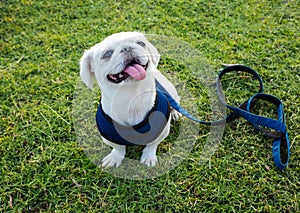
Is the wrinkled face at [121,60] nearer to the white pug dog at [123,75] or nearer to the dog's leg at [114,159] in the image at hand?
the white pug dog at [123,75]

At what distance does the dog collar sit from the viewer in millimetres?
2076

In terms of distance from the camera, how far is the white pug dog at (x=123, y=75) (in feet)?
5.73

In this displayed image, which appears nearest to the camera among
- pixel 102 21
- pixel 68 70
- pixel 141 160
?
pixel 141 160

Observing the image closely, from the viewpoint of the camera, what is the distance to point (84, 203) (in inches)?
92.6

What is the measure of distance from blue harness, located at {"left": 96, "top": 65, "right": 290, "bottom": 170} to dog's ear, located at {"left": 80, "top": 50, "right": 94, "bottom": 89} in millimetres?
263

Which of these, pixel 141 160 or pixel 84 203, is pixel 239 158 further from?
pixel 84 203

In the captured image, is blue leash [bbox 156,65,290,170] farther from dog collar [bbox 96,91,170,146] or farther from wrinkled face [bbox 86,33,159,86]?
wrinkled face [bbox 86,33,159,86]

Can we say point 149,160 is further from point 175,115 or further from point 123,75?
point 123,75

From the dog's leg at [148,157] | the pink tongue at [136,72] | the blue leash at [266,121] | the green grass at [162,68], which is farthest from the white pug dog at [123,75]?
the green grass at [162,68]

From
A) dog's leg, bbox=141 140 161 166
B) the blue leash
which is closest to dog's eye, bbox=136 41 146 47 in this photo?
the blue leash

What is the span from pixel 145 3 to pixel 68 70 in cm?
137

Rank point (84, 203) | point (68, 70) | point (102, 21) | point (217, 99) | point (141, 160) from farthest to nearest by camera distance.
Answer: point (102, 21) → point (68, 70) → point (217, 99) → point (141, 160) → point (84, 203)

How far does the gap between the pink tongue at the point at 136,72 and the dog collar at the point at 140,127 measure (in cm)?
37

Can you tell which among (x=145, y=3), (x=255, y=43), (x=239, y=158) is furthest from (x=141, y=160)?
(x=145, y=3)
